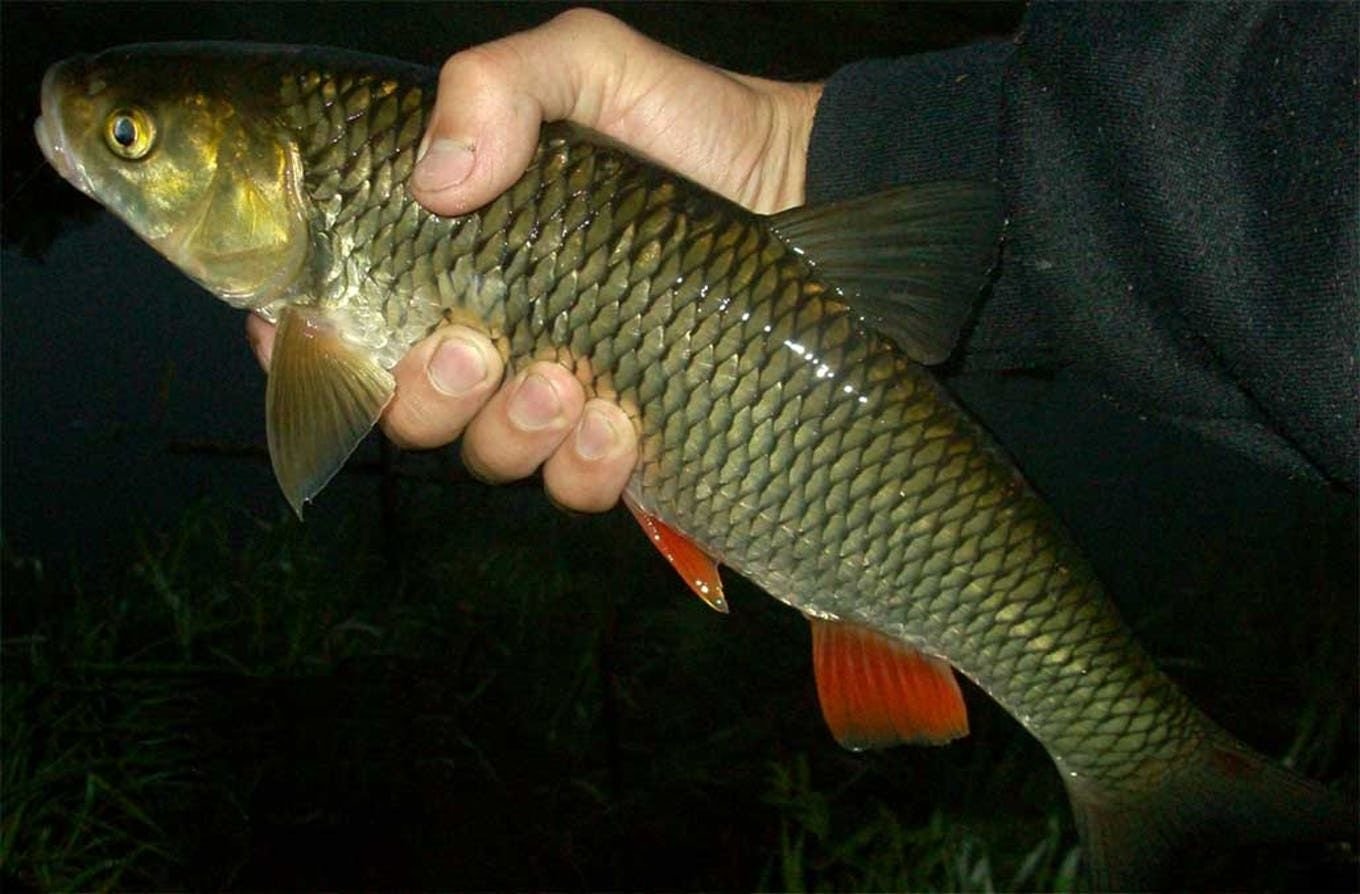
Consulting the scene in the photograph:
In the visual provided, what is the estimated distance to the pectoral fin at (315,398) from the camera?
77.8 inches

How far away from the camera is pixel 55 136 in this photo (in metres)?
1.98

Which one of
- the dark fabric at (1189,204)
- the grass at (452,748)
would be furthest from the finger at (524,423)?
the grass at (452,748)

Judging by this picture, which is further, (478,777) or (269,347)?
(478,777)

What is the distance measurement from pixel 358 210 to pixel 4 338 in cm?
730

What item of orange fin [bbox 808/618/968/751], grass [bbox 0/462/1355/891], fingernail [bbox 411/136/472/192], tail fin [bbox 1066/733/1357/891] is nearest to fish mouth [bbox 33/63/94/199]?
fingernail [bbox 411/136/472/192]

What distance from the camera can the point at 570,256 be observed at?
1.84 m

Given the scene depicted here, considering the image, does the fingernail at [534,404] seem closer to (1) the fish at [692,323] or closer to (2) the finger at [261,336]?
(1) the fish at [692,323]

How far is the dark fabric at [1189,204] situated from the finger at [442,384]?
2.99ft

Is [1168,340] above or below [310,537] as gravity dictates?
above

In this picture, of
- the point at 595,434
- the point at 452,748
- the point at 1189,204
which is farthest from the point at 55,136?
the point at 452,748

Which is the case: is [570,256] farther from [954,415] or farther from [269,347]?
[269,347]

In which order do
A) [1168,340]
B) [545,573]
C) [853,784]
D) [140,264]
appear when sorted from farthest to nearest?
[140,264] → [545,573] → [853,784] → [1168,340]

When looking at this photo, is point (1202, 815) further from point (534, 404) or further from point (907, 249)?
point (534, 404)

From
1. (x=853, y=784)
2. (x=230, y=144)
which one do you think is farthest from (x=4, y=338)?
(x=230, y=144)
